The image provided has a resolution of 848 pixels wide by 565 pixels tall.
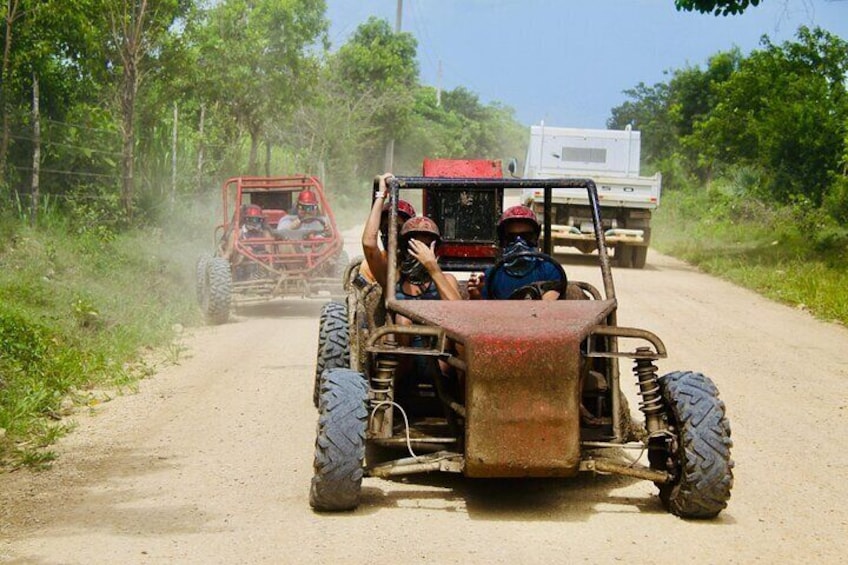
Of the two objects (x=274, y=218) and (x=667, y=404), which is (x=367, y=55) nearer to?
(x=274, y=218)

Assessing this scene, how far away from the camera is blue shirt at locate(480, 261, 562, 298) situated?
672 centimetres

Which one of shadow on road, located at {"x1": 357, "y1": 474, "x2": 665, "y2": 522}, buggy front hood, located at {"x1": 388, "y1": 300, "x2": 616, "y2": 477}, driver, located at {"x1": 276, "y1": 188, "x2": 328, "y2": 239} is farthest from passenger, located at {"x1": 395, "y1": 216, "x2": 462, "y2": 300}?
driver, located at {"x1": 276, "y1": 188, "x2": 328, "y2": 239}

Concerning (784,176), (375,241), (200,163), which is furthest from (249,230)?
(784,176)

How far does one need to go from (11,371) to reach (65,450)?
5.54 feet

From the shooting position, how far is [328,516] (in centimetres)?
590

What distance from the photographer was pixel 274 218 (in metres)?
16.9

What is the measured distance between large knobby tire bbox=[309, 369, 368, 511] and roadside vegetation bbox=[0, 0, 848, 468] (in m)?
2.30

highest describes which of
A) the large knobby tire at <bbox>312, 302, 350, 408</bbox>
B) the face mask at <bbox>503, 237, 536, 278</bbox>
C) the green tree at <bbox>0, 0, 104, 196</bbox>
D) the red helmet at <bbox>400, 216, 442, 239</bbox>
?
the green tree at <bbox>0, 0, 104, 196</bbox>

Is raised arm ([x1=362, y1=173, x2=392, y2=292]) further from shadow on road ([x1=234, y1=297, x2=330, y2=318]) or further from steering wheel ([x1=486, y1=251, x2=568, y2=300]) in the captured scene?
shadow on road ([x1=234, y1=297, x2=330, y2=318])

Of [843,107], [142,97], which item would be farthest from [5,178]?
[843,107]

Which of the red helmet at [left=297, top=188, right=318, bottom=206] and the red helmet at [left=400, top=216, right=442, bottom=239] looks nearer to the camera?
the red helmet at [left=400, top=216, right=442, bottom=239]

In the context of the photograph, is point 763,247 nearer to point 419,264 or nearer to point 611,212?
point 611,212

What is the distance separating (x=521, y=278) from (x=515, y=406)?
1.21 m

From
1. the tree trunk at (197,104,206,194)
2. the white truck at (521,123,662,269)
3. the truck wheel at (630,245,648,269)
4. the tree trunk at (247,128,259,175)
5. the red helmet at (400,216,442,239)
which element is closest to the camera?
the red helmet at (400,216,442,239)
